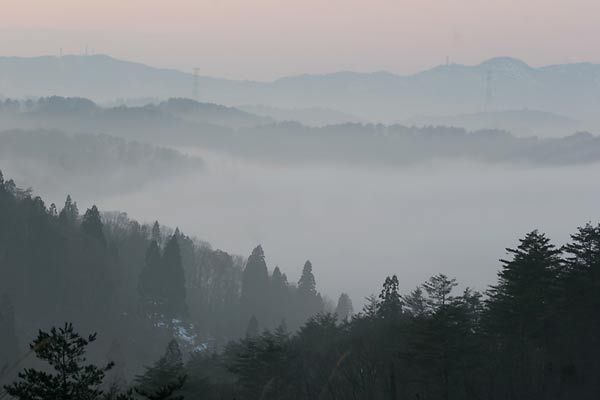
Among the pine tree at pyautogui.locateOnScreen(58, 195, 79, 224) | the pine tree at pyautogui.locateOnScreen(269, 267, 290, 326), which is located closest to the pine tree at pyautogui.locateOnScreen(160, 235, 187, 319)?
the pine tree at pyautogui.locateOnScreen(58, 195, 79, 224)

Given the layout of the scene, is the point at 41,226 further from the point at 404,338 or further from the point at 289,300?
the point at 404,338

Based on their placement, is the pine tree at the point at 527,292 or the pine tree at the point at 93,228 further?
the pine tree at the point at 93,228

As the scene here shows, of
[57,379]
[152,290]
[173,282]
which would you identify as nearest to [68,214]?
[152,290]

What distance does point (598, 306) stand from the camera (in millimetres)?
32406

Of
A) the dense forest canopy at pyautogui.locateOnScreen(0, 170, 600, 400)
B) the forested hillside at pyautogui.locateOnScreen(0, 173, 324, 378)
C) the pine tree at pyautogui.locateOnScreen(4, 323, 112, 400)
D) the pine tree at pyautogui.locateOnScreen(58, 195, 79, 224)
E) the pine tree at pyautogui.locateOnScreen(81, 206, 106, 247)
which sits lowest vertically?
the pine tree at pyautogui.locateOnScreen(4, 323, 112, 400)

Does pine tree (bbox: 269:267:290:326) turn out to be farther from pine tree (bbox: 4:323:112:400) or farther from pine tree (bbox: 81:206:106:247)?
pine tree (bbox: 4:323:112:400)

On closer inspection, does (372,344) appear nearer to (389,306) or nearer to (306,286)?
(389,306)

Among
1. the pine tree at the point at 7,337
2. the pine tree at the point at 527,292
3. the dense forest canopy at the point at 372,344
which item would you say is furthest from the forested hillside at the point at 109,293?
the pine tree at the point at 527,292

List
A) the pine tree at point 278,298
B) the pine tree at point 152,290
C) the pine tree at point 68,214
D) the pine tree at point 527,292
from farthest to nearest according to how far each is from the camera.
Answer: the pine tree at point 278,298
the pine tree at point 68,214
the pine tree at point 152,290
the pine tree at point 527,292

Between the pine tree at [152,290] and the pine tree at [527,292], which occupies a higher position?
the pine tree at [152,290]

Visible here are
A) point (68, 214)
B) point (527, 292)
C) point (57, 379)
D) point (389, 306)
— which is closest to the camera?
point (57, 379)

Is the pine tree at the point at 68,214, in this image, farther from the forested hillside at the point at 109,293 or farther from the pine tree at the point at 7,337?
the pine tree at the point at 7,337

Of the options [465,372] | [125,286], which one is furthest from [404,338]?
[125,286]

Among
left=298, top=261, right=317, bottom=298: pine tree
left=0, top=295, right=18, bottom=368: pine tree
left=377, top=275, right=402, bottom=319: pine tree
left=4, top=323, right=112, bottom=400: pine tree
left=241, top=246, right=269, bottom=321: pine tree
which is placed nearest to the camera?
left=4, top=323, right=112, bottom=400: pine tree
